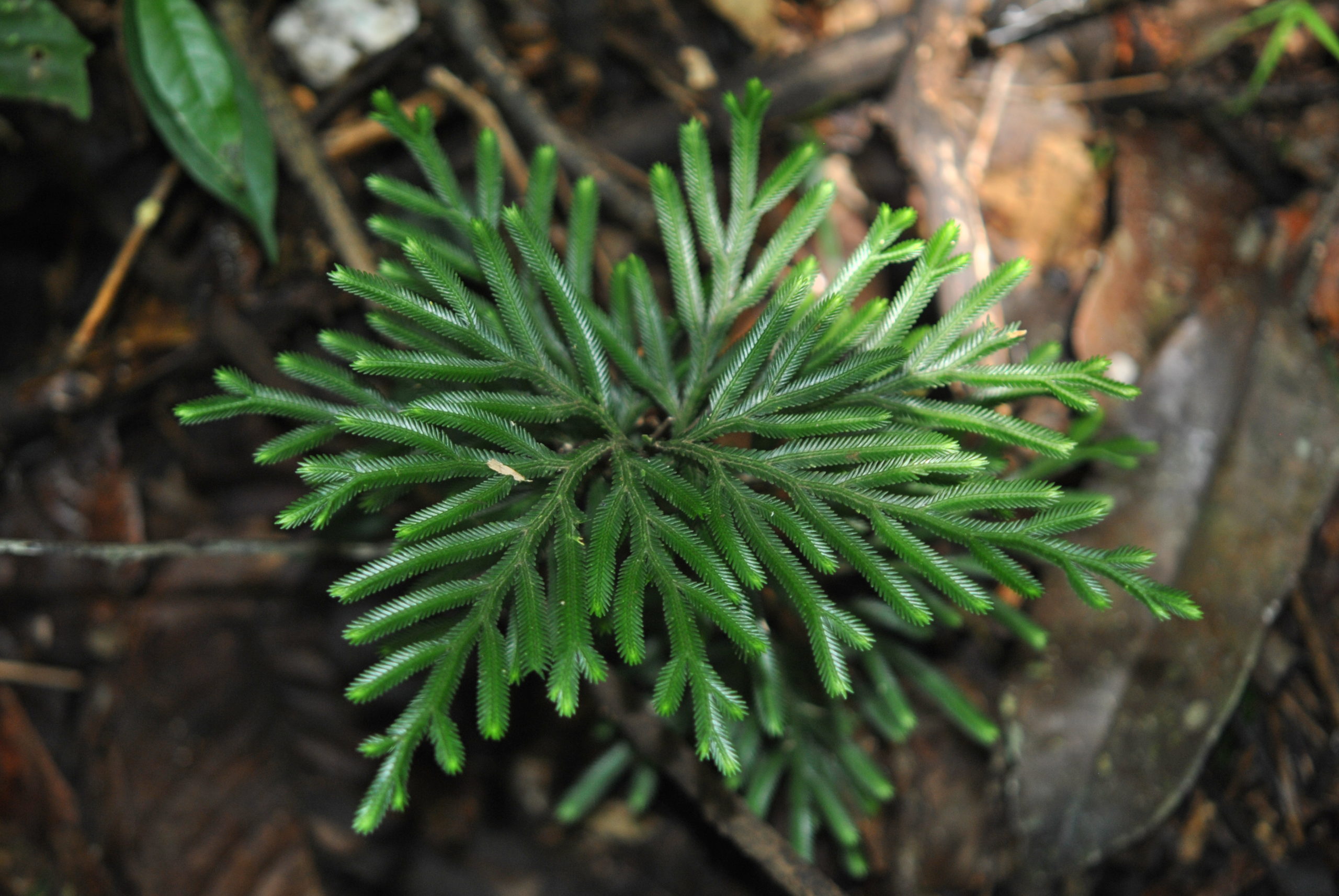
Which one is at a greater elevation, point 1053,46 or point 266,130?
point 1053,46

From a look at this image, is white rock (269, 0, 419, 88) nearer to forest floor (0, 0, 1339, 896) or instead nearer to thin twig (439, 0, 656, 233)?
forest floor (0, 0, 1339, 896)

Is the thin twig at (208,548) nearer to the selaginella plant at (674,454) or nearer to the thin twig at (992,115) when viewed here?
the selaginella plant at (674,454)

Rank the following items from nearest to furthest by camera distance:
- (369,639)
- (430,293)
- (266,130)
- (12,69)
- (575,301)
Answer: (369,639), (575,301), (430,293), (12,69), (266,130)

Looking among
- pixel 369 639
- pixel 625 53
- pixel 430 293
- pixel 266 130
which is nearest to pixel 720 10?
pixel 625 53

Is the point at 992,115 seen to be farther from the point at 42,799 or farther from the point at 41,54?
the point at 42,799

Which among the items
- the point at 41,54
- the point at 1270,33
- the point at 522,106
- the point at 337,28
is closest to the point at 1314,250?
the point at 1270,33

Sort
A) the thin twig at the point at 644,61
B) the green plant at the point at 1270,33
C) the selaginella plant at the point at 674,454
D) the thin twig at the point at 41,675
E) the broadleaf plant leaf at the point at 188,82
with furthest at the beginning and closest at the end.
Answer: the thin twig at the point at 644,61
the green plant at the point at 1270,33
the thin twig at the point at 41,675
the broadleaf plant leaf at the point at 188,82
the selaginella plant at the point at 674,454

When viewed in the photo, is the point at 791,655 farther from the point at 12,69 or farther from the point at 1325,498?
the point at 12,69

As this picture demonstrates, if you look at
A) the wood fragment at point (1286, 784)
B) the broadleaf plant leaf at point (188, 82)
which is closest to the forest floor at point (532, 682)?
the wood fragment at point (1286, 784)
